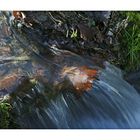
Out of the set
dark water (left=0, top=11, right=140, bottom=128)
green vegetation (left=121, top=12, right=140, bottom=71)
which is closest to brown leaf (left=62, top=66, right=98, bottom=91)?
dark water (left=0, top=11, right=140, bottom=128)

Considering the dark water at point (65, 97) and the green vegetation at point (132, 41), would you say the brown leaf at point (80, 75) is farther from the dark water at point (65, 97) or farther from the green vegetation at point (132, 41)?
the green vegetation at point (132, 41)

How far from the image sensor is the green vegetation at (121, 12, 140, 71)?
2555 millimetres

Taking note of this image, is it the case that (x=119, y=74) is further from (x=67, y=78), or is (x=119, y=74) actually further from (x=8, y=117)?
A: (x=8, y=117)

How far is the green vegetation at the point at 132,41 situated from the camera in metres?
2.55

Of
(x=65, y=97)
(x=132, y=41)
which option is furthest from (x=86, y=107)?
(x=132, y=41)

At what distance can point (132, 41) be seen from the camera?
2561 mm

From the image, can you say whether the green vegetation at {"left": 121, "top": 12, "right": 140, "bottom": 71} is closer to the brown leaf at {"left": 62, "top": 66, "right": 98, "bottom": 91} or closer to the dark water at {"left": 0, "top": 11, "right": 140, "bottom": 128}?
the dark water at {"left": 0, "top": 11, "right": 140, "bottom": 128}

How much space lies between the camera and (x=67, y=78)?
8.40 feet

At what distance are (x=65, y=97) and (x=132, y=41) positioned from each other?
1.50 feet

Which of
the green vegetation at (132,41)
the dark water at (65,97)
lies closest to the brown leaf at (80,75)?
the dark water at (65,97)

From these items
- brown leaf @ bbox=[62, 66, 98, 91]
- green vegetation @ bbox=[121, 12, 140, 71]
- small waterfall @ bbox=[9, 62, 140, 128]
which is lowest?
small waterfall @ bbox=[9, 62, 140, 128]

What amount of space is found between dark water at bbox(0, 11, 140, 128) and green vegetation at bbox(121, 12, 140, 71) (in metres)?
0.08

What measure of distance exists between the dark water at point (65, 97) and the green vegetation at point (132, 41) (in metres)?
0.08

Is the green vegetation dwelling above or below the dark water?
above
